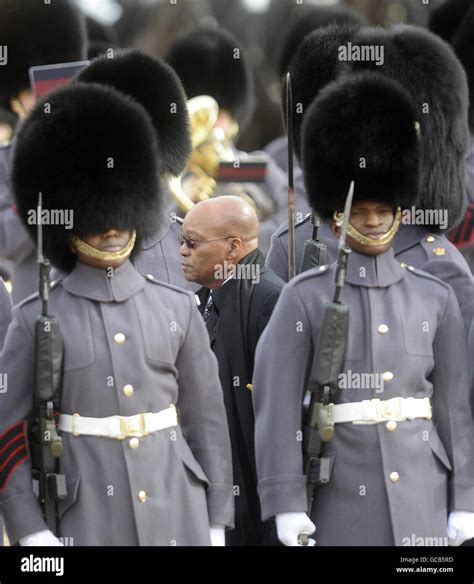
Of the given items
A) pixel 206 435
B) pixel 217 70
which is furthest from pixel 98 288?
pixel 217 70

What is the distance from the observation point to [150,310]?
557 cm

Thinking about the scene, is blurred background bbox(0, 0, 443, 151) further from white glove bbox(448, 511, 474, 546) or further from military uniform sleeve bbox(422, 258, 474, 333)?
white glove bbox(448, 511, 474, 546)

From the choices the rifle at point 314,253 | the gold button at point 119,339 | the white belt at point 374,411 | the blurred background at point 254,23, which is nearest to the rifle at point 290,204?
the rifle at point 314,253

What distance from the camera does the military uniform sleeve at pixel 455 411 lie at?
18.7ft

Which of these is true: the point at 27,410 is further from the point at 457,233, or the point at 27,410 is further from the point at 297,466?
the point at 457,233

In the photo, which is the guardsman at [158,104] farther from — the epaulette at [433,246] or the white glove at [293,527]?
the white glove at [293,527]

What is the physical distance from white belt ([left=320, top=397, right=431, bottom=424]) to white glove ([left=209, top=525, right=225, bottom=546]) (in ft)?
1.59

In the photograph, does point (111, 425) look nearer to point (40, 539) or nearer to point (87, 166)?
point (40, 539)

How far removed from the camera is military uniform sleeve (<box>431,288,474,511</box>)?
18.7ft

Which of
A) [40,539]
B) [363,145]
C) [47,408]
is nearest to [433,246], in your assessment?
[363,145]

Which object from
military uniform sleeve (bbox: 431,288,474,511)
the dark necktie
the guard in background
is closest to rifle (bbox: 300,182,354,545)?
military uniform sleeve (bbox: 431,288,474,511)

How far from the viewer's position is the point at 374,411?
221 inches

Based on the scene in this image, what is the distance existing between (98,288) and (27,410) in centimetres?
44

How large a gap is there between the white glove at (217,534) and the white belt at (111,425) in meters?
0.38
